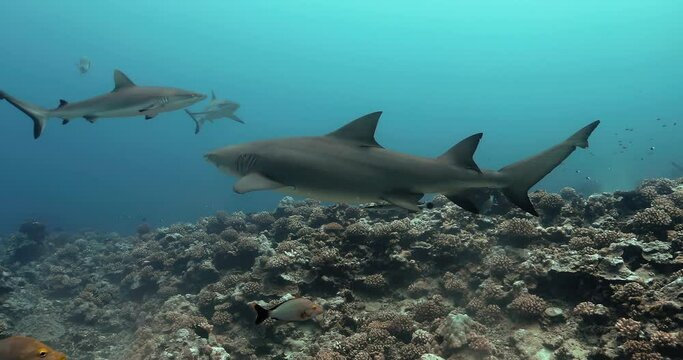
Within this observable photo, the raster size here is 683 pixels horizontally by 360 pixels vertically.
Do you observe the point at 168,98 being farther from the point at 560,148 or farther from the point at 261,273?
the point at 560,148

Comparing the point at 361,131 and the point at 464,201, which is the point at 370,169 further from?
the point at 464,201

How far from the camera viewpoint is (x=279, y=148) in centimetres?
521

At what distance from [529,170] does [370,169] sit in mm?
2184

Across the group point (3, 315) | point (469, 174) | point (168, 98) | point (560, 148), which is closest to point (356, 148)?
point (469, 174)

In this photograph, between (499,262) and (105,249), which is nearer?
(499,262)

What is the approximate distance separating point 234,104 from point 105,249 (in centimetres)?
1404

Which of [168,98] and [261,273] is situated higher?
[168,98]

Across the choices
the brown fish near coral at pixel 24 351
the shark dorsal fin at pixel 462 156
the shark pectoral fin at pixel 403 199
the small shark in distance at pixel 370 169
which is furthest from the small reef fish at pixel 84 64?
the shark dorsal fin at pixel 462 156

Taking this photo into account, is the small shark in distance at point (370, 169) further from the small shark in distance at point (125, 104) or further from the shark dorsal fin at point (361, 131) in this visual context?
the small shark in distance at point (125, 104)

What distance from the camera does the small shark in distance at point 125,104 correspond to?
8406mm

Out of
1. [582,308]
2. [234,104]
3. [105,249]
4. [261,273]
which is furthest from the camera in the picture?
[105,249]

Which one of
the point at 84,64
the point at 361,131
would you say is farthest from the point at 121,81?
the point at 84,64

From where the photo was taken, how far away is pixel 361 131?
17.1 ft

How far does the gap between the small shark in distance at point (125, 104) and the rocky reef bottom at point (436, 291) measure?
4096 mm
